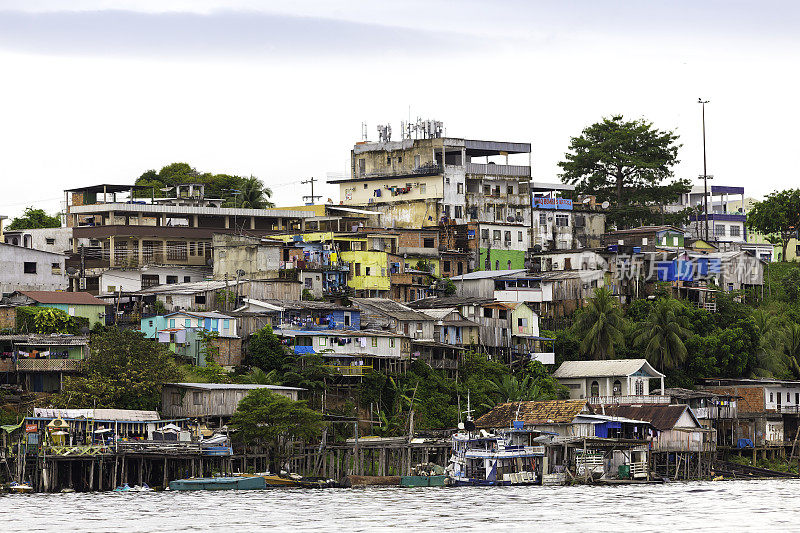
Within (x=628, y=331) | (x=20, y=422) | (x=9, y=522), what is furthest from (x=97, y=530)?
(x=628, y=331)

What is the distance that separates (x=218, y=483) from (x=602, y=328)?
32.5 m

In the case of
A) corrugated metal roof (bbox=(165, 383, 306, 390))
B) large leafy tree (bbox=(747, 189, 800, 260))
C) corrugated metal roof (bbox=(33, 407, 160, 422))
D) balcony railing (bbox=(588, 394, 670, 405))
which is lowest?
balcony railing (bbox=(588, 394, 670, 405))

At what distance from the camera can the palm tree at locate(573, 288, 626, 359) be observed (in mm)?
89688

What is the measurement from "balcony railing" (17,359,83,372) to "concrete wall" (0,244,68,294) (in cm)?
1281

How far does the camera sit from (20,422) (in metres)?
66.7

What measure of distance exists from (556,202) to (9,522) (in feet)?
213

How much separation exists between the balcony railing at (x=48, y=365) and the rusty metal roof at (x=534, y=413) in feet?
70.0

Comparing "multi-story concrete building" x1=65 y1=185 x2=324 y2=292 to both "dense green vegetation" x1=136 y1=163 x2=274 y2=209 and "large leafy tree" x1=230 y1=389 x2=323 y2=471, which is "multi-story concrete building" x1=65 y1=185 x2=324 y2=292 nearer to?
"dense green vegetation" x1=136 y1=163 x2=274 y2=209

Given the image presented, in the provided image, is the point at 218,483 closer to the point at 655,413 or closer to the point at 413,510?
the point at 413,510

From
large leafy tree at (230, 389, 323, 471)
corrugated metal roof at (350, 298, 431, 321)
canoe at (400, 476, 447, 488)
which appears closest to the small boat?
large leafy tree at (230, 389, 323, 471)

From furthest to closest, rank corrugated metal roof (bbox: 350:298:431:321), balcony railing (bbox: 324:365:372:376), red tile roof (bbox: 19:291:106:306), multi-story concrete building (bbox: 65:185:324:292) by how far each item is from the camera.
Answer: multi-story concrete building (bbox: 65:185:324:292) → corrugated metal roof (bbox: 350:298:431:321) → red tile roof (bbox: 19:291:106:306) → balcony railing (bbox: 324:365:372:376)

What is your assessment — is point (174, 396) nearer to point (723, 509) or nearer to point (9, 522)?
point (9, 522)

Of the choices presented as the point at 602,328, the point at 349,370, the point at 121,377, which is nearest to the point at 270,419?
the point at 121,377

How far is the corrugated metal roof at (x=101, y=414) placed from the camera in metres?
65.7
